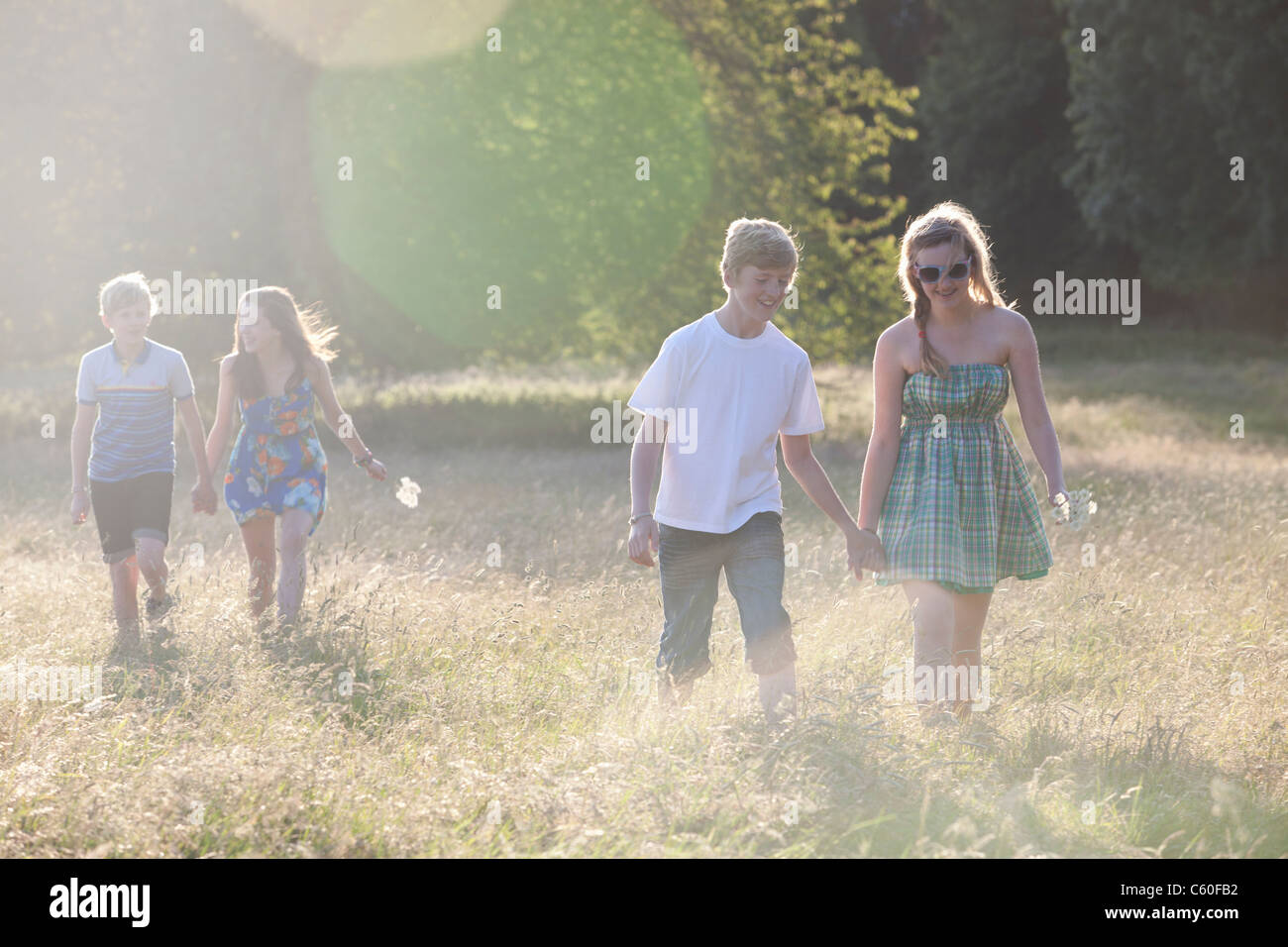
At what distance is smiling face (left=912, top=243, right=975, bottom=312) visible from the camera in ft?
15.8

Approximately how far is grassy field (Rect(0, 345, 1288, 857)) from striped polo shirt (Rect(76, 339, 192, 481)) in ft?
2.58

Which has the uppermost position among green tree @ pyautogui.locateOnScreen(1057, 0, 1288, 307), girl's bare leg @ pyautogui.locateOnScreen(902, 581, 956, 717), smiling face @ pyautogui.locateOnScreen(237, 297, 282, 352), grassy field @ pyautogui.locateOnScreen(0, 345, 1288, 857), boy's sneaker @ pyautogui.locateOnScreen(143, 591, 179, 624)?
green tree @ pyautogui.locateOnScreen(1057, 0, 1288, 307)

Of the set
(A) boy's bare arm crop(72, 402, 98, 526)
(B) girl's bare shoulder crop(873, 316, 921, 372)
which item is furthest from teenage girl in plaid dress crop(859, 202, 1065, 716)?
(A) boy's bare arm crop(72, 402, 98, 526)

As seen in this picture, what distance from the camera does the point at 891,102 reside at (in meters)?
18.1

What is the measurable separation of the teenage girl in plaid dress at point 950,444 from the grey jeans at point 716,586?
48 centimetres

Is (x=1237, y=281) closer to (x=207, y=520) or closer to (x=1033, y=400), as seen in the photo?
(x=207, y=520)

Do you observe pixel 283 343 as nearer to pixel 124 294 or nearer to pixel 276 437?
pixel 276 437

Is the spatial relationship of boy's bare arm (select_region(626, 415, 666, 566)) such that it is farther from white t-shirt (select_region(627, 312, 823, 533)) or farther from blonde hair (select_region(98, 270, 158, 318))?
blonde hair (select_region(98, 270, 158, 318))

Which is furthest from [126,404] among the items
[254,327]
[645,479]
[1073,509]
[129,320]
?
[1073,509]

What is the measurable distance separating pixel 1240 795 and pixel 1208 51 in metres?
31.2

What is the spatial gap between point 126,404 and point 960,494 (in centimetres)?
419

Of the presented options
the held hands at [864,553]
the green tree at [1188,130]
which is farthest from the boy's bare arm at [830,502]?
the green tree at [1188,130]

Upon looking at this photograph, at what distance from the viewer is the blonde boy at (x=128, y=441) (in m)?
6.53

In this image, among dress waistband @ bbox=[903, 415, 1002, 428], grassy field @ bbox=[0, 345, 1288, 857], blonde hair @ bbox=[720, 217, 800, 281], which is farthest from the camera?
dress waistband @ bbox=[903, 415, 1002, 428]
